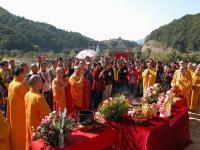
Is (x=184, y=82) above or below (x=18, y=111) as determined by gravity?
above

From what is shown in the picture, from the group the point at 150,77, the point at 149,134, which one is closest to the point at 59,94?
the point at 149,134

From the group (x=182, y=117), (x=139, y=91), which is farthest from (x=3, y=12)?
(x=182, y=117)

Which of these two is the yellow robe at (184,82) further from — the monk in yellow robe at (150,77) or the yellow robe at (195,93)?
the monk in yellow robe at (150,77)

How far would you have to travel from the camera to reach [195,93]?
38.8 feet

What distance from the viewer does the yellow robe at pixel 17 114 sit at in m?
5.56

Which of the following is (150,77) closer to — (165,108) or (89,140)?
(165,108)

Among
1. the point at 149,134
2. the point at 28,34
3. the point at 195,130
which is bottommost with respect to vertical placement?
the point at 195,130

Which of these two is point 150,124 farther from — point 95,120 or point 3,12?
point 3,12

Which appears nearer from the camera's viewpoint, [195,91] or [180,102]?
[180,102]

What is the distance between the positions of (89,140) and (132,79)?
1068cm

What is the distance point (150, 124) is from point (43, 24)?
97.4m

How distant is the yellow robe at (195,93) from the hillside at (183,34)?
72.3 metres

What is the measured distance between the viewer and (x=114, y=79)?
45.3 feet

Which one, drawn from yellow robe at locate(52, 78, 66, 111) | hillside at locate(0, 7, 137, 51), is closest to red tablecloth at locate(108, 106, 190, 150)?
yellow robe at locate(52, 78, 66, 111)
